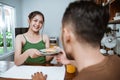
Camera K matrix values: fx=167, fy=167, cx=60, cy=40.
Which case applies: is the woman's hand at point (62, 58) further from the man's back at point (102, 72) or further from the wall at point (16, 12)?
the wall at point (16, 12)

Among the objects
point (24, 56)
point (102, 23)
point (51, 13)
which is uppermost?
point (51, 13)

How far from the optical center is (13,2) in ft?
14.8

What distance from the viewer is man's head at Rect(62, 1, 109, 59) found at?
2.25 ft

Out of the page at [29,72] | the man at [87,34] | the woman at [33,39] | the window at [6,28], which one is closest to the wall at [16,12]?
the window at [6,28]

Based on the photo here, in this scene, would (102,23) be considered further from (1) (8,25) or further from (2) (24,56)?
(1) (8,25)

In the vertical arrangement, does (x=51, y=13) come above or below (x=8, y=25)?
above

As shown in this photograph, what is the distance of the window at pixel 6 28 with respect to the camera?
13.4 ft

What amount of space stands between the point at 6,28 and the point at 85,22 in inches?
157

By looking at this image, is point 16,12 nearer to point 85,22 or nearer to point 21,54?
point 21,54

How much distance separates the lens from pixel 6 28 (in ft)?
14.3

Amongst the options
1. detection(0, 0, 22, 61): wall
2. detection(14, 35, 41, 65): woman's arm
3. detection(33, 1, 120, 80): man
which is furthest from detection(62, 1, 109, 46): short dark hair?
detection(0, 0, 22, 61): wall

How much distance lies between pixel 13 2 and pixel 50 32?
54.9 inches

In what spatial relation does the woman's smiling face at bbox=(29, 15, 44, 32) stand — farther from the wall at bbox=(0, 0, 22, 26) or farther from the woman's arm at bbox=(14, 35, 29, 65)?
the wall at bbox=(0, 0, 22, 26)

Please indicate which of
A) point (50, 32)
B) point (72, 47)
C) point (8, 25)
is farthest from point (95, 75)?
point (50, 32)
